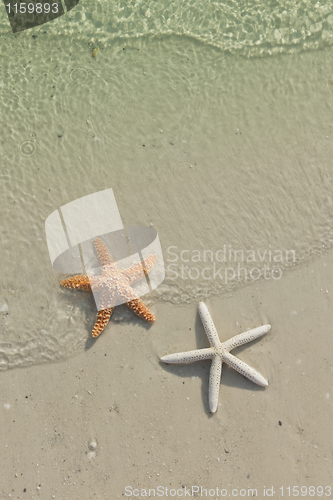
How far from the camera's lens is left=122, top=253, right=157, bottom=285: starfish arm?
3982 millimetres

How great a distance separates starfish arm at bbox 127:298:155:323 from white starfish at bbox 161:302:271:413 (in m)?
0.51

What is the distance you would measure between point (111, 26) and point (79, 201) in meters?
2.56

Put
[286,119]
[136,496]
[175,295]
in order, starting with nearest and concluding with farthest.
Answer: [136,496]
[175,295]
[286,119]

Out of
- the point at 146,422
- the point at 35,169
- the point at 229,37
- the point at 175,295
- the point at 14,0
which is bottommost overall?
the point at 146,422

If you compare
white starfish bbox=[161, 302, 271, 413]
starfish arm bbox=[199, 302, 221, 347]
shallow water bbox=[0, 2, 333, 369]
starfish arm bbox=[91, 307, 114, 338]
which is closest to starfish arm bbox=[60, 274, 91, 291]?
shallow water bbox=[0, 2, 333, 369]

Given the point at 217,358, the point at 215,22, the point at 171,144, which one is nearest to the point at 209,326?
the point at 217,358

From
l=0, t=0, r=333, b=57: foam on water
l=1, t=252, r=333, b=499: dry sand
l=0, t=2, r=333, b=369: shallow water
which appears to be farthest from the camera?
l=0, t=0, r=333, b=57: foam on water

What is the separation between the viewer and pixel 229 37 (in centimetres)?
470

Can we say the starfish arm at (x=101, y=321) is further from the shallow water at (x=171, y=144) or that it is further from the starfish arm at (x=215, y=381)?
the starfish arm at (x=215, y=381)

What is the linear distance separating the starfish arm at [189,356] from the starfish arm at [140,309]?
493 millimetres

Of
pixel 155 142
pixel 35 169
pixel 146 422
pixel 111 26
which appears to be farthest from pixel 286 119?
pixel 146 422

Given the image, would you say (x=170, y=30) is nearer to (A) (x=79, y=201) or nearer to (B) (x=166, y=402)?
(A) (x=79, y=201)

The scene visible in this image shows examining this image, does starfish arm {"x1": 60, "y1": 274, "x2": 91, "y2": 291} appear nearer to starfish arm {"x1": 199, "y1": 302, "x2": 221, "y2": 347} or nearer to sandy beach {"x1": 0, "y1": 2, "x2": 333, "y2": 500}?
sandy beach {"x1": 0, "y1": 2, "x2": 333, "y2": 500}

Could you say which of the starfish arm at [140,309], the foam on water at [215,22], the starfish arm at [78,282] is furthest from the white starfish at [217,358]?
the foam on water at [215,22]
